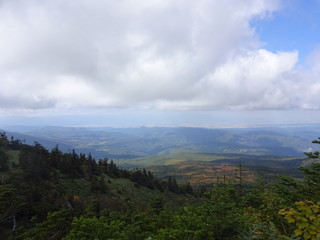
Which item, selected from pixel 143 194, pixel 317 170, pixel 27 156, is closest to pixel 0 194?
pixel 317 170

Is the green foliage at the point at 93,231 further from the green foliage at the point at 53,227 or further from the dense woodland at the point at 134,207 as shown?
the green foliage at the point at 53,227

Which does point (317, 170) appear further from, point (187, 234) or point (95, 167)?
point (95, 167)

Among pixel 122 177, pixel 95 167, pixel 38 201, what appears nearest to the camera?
pixel 38 201

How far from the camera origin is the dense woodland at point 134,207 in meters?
10.9

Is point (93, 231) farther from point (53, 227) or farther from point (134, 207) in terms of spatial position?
point (134, 207)

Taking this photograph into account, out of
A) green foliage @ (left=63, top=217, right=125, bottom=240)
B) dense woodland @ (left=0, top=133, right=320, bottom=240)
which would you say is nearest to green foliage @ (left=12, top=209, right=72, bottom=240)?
dense woodland @ (left=0, top=133, right=320, bottom=240)

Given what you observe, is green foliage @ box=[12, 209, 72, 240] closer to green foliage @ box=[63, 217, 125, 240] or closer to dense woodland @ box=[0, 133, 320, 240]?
dense woodland @ box=[0, 133, 320, 240]

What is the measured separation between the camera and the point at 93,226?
13.7 m

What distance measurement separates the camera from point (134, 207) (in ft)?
99.4

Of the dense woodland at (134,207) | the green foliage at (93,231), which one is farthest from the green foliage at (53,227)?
the green foliage at (93,231)

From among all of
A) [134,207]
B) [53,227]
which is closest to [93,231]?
[53,227]

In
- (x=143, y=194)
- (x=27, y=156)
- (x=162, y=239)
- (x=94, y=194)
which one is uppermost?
(x=162, y=239)

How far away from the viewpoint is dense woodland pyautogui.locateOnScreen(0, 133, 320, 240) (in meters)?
10.9

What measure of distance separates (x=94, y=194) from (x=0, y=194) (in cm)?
3639
